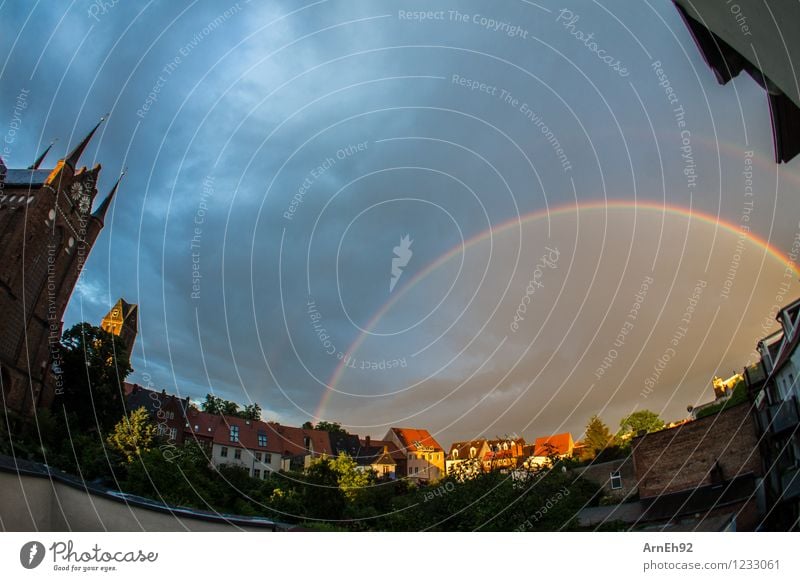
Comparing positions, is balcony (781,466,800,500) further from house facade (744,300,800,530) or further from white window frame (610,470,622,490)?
white window frame (610,470,622,490)

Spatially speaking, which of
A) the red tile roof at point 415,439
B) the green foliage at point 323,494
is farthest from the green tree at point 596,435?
the green foliage at point 323,494

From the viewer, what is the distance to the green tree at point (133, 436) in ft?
40.2

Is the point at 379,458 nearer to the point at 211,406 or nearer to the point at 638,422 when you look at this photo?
the point at 211,406

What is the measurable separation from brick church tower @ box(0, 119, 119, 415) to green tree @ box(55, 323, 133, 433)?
45 centimetres

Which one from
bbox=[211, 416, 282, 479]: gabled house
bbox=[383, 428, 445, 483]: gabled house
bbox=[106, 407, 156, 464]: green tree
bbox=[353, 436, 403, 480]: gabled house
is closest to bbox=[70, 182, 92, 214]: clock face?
bbox=[106, 407, 156, 464]: green tree

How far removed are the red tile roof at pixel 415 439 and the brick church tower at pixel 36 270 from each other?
1416 cm

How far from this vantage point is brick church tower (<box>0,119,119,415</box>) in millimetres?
13250

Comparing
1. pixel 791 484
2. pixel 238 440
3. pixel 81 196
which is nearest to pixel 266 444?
pixel 238 440

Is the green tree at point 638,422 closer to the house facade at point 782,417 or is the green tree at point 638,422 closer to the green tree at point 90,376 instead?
the house facade at point 782,417

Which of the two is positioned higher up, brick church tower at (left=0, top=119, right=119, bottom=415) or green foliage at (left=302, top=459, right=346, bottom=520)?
brick church tower at (left=0, top=119, right=119, bottom=415)
